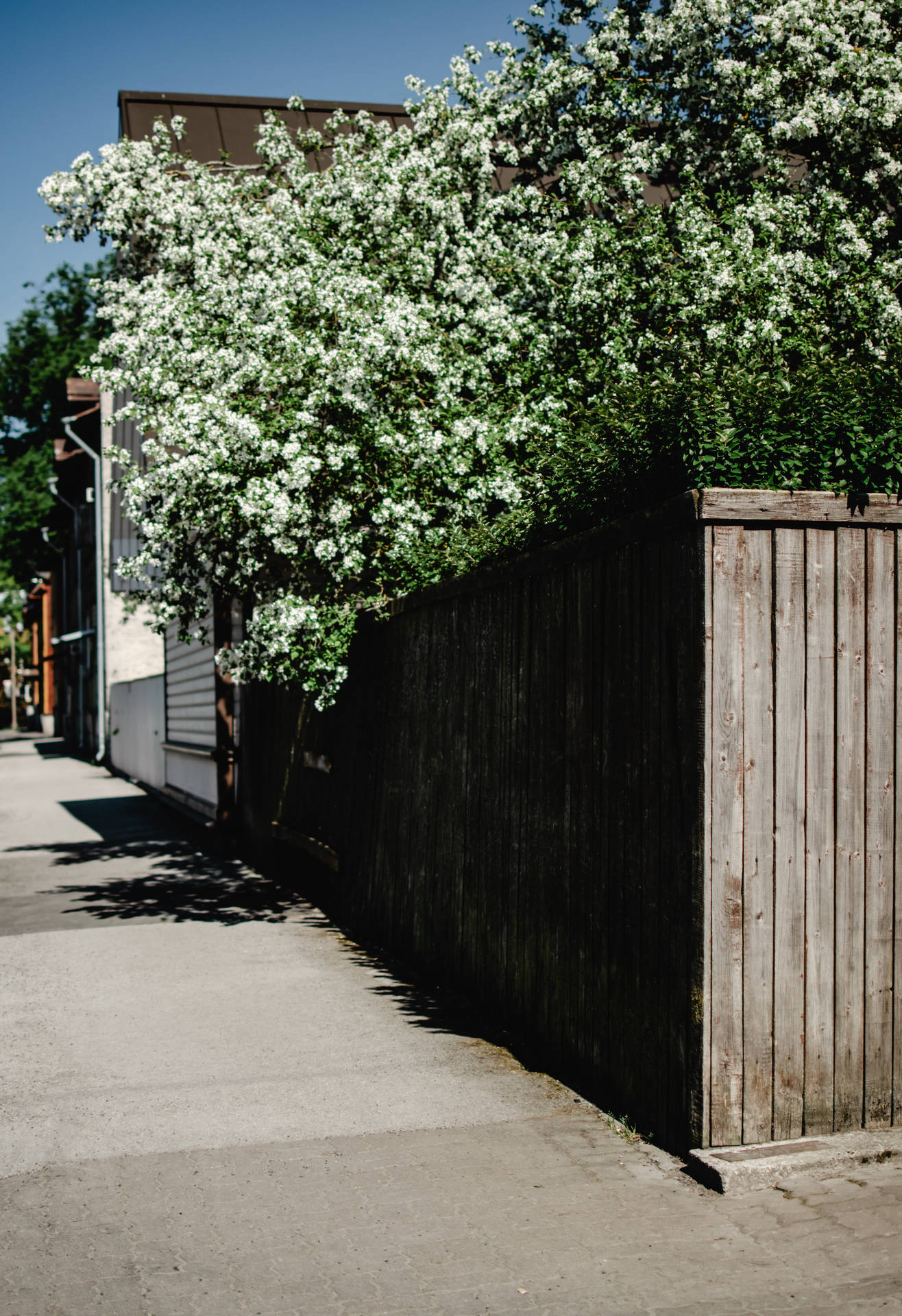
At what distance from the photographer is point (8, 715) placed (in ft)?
278

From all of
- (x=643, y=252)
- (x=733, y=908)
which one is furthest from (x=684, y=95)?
(x=733, y=908)

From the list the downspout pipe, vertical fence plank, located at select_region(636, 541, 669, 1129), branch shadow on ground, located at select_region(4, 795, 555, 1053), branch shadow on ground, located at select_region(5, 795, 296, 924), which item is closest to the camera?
vertical fence plank, located at select_region(636, 541, 669, 1129)

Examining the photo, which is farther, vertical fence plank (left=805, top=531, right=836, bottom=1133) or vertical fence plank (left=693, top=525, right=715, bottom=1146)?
vertical fence plank (left=805, top=531, right=836, bottom=1133)

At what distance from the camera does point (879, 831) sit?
4.62 meters

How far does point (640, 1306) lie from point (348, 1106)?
2.05 metres

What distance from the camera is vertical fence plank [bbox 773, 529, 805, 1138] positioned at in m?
4.45

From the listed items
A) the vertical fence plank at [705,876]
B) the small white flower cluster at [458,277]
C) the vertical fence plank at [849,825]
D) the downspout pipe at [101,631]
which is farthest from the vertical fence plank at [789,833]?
the downspout pipe at [101,631]

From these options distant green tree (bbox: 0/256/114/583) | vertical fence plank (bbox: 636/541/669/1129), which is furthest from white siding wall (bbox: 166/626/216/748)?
distant green tree (bbox: 0/256/114/583)

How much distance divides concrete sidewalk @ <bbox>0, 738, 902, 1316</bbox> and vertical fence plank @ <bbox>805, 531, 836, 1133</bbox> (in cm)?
36

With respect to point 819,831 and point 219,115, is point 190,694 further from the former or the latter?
point 819,831

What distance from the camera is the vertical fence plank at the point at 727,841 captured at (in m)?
4.38

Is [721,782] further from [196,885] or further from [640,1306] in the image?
[196,885]

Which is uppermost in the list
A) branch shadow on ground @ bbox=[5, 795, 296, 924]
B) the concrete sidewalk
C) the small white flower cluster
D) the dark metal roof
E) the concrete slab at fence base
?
the dark metal roof

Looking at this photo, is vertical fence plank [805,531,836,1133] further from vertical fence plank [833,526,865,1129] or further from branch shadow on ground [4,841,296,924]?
branch shadow on ground [4,841,296,924]
